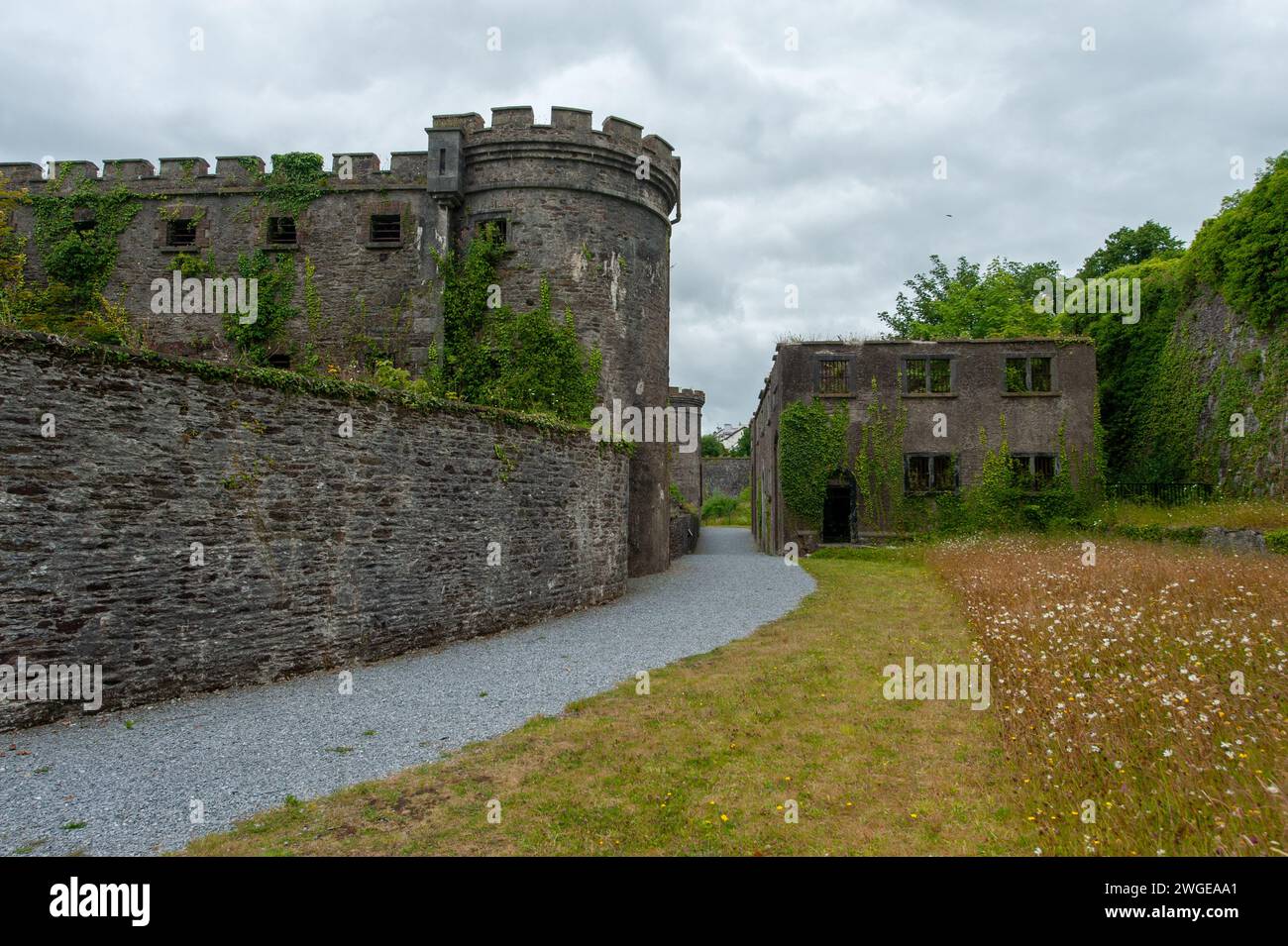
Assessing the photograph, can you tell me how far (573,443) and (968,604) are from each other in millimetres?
8542

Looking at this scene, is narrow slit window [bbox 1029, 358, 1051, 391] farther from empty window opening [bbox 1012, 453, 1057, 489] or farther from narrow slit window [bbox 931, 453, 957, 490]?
narrow slit window [bbox 931, 453, 957, 490]

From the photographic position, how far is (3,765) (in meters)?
5.68

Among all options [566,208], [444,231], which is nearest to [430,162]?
[444,231]

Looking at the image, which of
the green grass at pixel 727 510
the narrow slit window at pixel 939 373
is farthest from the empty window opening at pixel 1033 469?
the green grass at pixel 727 510

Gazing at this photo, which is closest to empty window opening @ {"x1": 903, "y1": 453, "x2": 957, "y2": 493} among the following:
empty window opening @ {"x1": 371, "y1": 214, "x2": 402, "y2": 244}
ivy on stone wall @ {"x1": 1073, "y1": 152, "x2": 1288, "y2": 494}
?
ivy on stone wall @ {"x1": 1073, "y1": 152, "x2": 1288, "y2": 494}

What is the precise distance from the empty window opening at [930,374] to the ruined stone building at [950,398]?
4cm

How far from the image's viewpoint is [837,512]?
2717cm

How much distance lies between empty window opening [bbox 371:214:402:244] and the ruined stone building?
14.4 meters

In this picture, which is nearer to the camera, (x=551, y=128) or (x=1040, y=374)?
(x=551, y=128)

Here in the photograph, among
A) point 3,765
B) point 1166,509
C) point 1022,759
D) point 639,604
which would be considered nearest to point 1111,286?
point 1166,509

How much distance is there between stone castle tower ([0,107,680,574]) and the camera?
744 inches

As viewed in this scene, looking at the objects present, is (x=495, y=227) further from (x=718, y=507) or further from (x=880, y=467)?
(x=718, y=507)

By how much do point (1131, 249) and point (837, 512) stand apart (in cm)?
2482
